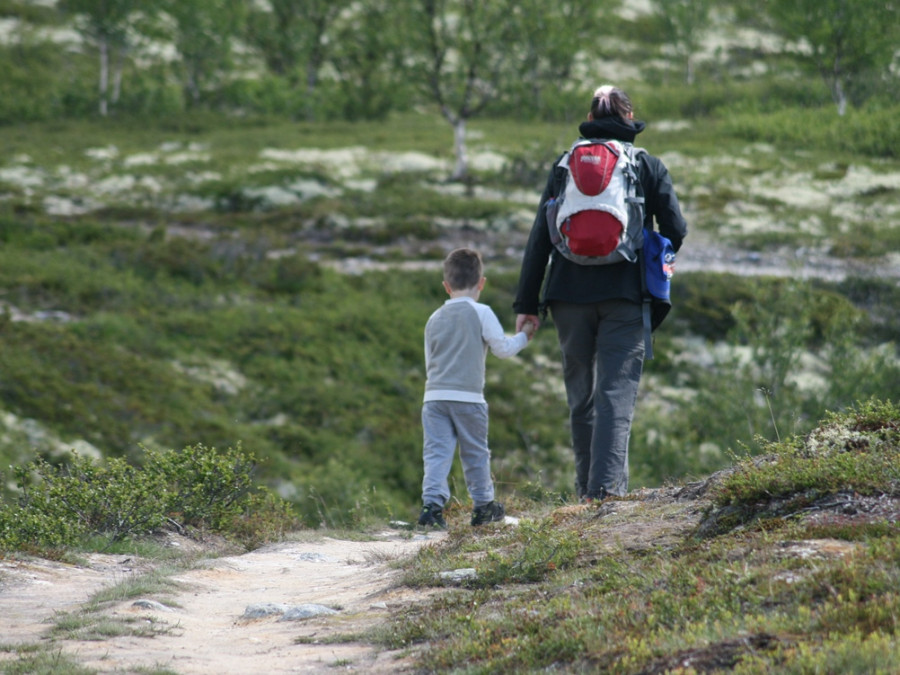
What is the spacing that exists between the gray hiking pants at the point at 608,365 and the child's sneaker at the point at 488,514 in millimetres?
626

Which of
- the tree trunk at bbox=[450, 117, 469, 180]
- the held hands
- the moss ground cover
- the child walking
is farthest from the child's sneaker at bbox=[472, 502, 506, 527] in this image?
the tree trunk at bbox=[450, 117, 469, 180]

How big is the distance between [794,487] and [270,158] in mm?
39096

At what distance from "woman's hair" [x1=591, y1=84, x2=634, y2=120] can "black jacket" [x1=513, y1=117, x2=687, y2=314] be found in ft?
0.14

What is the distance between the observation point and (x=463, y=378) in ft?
22.0

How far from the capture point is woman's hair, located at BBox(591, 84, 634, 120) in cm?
643

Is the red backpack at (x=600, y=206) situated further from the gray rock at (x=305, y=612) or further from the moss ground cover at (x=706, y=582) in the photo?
the gray rock at (x=305, y=612)

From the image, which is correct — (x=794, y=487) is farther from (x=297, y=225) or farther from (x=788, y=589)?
(x=297, y=225)

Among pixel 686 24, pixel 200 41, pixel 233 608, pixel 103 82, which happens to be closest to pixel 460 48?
pixel 686 24

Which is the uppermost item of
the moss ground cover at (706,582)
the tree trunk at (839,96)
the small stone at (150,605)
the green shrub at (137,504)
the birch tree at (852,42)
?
the birch tree at (852,42)

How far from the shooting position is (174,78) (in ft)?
216

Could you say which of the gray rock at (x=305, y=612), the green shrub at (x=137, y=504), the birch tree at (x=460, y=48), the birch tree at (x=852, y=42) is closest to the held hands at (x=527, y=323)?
the gray rock at (x=305, y=612)

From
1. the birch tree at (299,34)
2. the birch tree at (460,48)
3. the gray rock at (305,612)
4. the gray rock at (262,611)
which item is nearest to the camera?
the gray rock at (305,612)

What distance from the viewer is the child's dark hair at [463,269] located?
6.77 meters

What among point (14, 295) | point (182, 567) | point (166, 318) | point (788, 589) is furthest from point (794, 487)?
point (14, 295)
